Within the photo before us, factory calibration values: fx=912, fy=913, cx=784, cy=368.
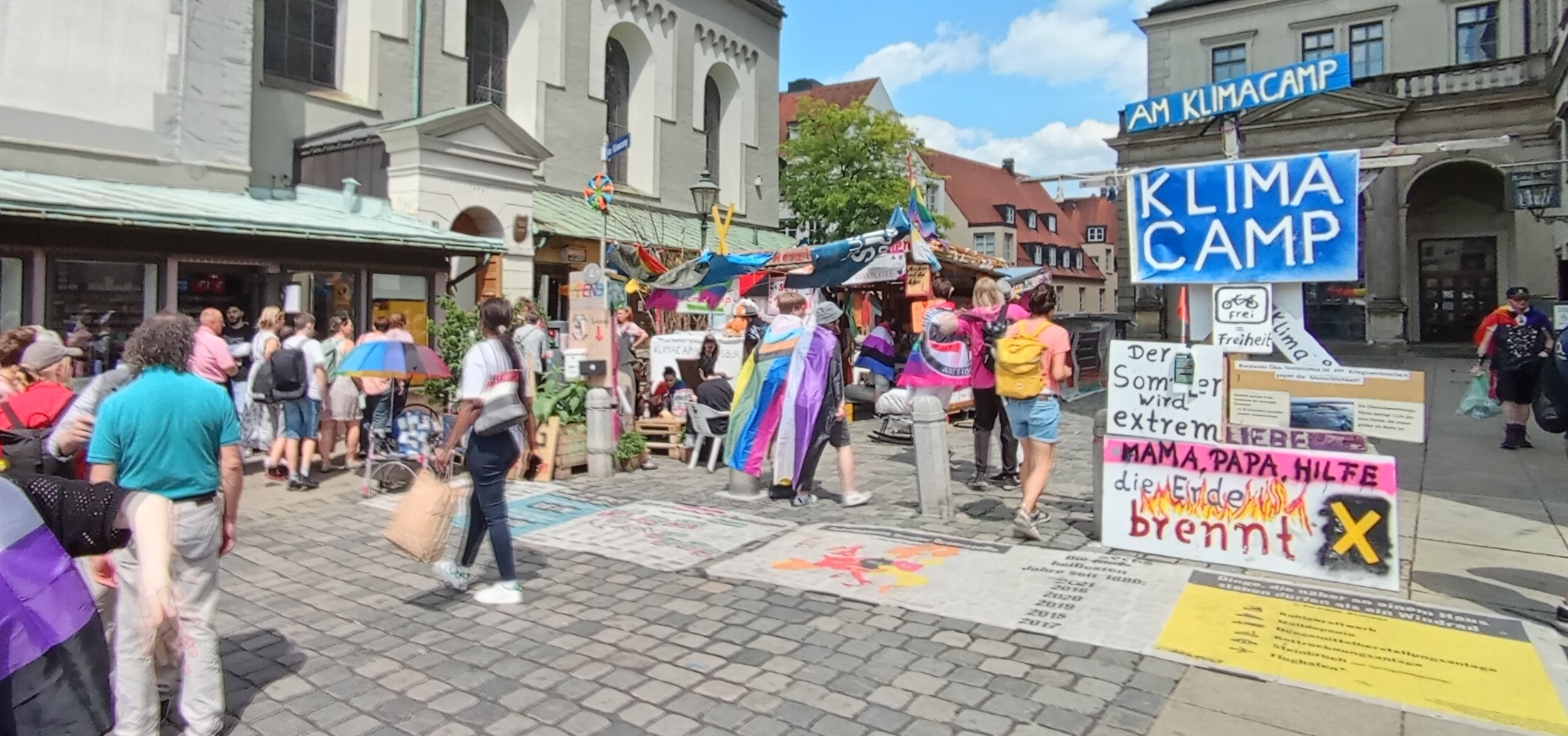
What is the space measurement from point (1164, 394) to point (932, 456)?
1.81m

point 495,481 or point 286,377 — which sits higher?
point 286,377

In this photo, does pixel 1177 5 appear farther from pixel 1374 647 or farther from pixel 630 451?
pixel 1374 647

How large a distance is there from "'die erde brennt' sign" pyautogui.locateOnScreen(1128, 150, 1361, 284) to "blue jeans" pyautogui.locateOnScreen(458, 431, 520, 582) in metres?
4.46

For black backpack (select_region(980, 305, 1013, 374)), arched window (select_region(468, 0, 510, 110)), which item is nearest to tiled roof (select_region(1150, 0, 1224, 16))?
arched window (select_region(468, 0, 510, 110))

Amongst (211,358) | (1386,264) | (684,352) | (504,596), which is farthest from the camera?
(1386,264)

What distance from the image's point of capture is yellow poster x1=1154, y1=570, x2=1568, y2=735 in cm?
380

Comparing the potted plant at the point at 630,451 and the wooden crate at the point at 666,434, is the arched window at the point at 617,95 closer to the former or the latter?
the wooden crate at the point at 666,434

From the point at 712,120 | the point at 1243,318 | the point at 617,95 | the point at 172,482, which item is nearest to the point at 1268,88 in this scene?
the point at 1243,318

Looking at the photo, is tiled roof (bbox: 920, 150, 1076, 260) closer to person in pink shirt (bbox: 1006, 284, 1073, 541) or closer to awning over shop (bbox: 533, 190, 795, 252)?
awning over shop (bbox: 533, 190, 795, 252)

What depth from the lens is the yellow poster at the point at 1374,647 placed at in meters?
3.80

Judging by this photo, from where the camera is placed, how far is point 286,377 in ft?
28.4

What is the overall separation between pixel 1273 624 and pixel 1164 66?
31.0 meters

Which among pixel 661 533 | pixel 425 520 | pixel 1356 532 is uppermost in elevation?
pixel 425 520

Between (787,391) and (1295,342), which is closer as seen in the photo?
(1295,342)
